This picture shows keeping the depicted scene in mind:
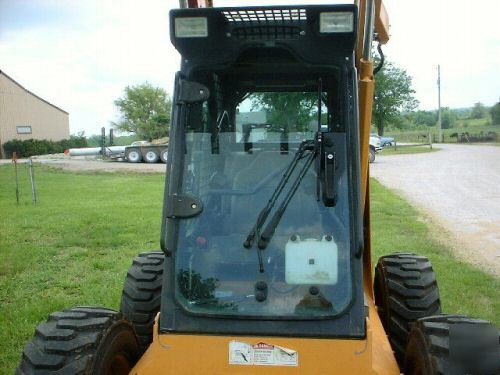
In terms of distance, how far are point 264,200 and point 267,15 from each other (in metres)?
0.93

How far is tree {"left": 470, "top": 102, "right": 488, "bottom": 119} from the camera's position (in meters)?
97.9

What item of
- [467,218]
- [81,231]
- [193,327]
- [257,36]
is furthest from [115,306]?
[467,218]

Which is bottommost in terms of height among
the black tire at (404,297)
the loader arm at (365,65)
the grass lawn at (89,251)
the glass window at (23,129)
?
the grass lawn at (89,251)

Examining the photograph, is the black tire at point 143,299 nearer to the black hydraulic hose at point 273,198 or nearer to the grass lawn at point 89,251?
the grass lawn at point 89,251

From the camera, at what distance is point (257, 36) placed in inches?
117

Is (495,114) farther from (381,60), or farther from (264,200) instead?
(264,200)

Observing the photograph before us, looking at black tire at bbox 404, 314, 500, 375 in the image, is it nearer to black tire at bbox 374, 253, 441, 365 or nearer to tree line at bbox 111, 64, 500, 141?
black tire at bbox 374, 253, 441, 365

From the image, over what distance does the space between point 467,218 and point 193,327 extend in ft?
34.7

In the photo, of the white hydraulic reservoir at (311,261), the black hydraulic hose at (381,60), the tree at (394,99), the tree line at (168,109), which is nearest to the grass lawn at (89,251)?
the white hydraulic reservoir at (311,261)

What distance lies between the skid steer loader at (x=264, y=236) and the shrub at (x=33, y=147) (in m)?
51.4

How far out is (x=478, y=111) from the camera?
324 ft

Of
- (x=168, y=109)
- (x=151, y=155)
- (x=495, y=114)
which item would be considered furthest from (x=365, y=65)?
(x=495, y=114)

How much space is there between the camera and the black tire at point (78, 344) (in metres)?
2.67

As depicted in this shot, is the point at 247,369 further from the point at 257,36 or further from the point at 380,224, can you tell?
the point at 380,224
